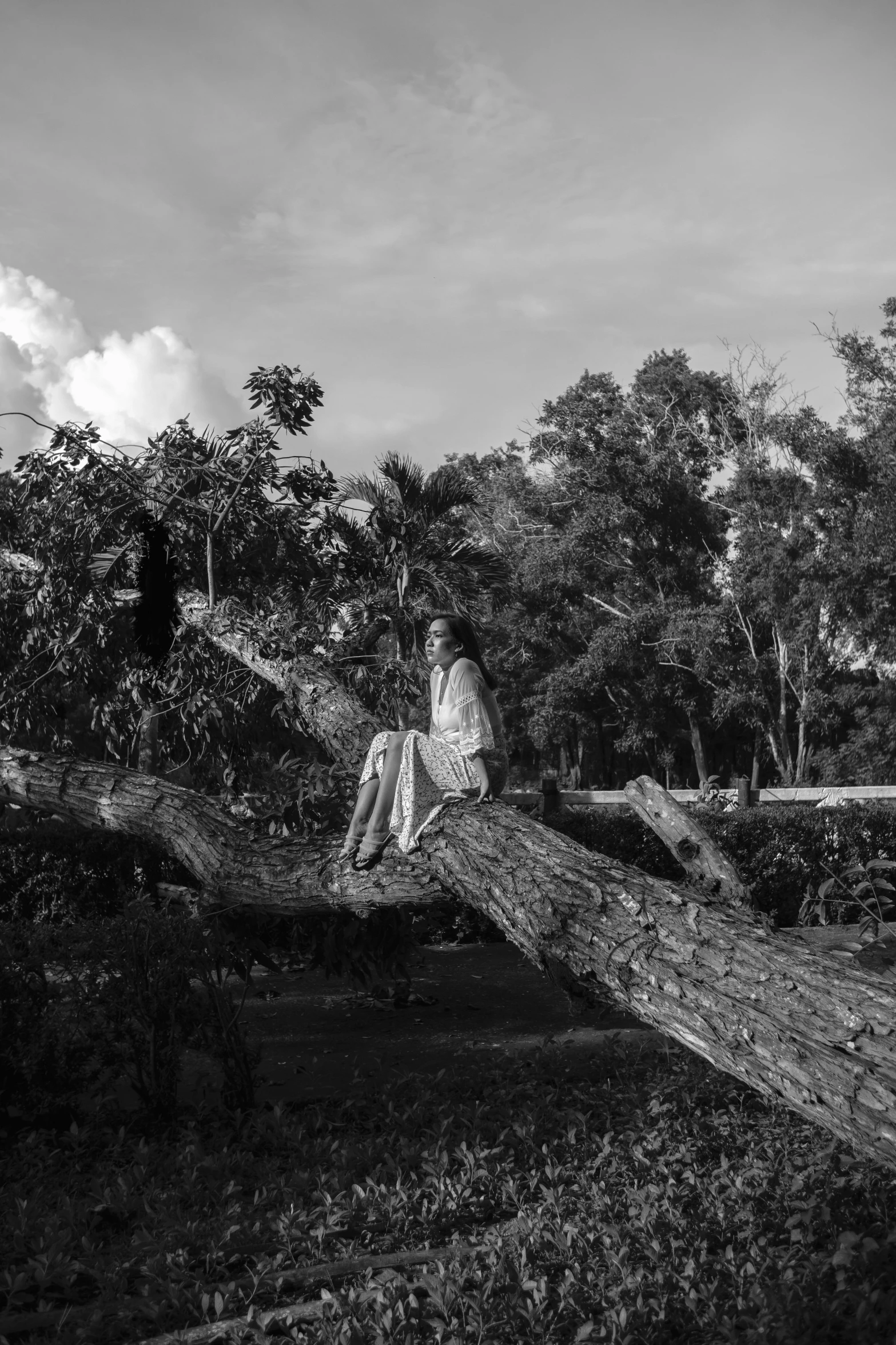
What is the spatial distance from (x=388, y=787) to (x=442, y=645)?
0.75m

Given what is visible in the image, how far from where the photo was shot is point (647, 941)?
409 centimetres

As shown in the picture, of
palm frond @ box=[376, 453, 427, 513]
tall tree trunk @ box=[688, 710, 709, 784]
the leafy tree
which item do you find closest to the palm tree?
palm frond @ box=[376, 453, 427, 513]

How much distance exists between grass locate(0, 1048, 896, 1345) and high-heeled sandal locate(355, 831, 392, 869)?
3.58 ft

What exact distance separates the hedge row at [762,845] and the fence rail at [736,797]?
68 centimetres

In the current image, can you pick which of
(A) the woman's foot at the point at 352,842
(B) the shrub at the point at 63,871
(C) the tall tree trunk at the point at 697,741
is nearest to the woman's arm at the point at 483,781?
(A) the woman's foot at the point at 352,842

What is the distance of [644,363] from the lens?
100 feet

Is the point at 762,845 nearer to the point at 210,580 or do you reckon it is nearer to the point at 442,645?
the point at 210,580

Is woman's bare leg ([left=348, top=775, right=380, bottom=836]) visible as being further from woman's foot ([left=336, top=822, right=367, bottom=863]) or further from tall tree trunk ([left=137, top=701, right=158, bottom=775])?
tall tree trunk ([left=137, top=701, right=158, bottom=775])

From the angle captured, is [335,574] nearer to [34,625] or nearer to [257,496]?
[257,496]

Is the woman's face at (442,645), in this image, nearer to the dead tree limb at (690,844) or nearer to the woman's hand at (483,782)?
the woman's hand at (483,782)

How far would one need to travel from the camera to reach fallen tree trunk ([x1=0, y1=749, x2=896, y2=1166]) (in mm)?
3336

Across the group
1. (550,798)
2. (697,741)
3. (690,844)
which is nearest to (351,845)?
(690,844)

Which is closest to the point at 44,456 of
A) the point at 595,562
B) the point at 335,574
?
the point at 335,574

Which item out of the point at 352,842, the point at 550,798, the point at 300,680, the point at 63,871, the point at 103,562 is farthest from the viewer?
the point at 550,798
